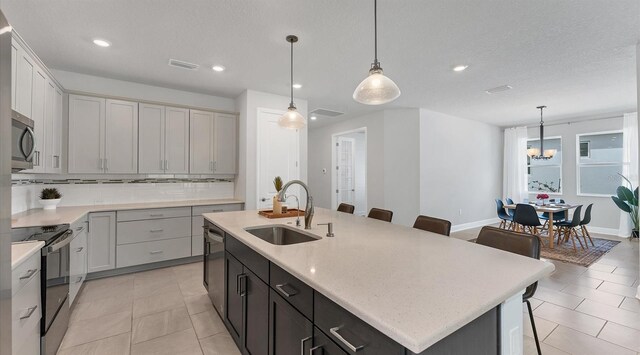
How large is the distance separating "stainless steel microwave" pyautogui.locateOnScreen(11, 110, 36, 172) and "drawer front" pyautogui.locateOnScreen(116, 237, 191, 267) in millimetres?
1826

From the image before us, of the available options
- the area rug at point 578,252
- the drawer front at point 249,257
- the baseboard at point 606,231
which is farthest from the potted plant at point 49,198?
the baseboard at point 606,231

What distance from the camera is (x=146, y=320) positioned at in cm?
245

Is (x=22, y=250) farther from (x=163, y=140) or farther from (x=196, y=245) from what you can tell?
(x=163, y=140)

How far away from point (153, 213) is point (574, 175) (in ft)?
28.3

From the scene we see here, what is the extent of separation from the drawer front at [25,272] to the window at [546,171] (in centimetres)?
906

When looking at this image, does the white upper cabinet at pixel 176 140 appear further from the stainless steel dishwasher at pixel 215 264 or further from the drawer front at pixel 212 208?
the stainless steel dishwasher at pixel 215 264

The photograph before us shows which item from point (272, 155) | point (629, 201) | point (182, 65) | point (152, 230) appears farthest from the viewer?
point (629, 201)

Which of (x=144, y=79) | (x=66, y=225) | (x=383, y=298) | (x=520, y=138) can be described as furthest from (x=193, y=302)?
(x=520, y=138)

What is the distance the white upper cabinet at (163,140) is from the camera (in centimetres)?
382

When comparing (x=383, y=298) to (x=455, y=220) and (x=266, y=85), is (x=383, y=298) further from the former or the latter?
(x=455, y=220)

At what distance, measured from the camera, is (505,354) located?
110 centimetres

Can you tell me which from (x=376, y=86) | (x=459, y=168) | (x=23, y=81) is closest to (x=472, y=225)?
(x=459, y=168)

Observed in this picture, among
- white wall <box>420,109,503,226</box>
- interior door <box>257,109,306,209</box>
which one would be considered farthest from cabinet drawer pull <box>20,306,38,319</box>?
white wall <box>420,109,503,226</box>

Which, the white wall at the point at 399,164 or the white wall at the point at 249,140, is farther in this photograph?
the white wall at the point at 399,164
